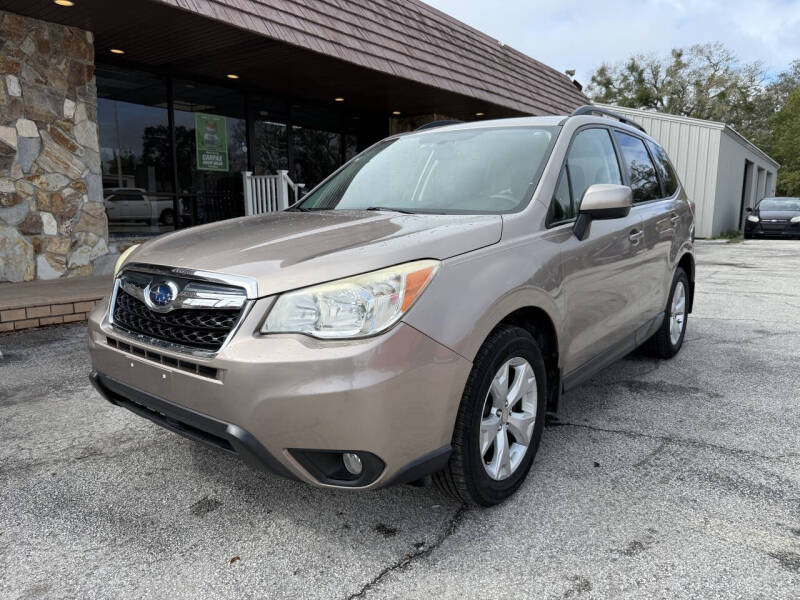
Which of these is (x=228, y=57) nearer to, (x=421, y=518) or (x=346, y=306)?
(x=346, y=306)

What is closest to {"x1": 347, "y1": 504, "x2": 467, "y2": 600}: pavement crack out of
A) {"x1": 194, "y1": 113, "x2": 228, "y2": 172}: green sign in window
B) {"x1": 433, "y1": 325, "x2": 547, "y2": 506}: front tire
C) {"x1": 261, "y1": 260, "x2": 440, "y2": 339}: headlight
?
{"x1": 433, "y1": 325, "x2": 547, "y2": 506}: front tire

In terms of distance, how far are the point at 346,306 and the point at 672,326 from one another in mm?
3460

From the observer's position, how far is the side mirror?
109 inches

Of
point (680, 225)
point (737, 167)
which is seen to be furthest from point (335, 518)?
point (737, 167)

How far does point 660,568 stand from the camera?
6.75ft

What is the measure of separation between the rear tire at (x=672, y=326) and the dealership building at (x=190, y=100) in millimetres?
5144

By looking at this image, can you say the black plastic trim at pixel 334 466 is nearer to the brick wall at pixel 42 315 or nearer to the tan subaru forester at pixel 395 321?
the tan subaru forester at pixel 395 321

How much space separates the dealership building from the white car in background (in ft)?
0.06

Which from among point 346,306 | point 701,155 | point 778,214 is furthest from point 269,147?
point 778,214

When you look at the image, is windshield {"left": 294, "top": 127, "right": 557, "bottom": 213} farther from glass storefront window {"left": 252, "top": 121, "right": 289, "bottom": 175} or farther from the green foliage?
the green foliage

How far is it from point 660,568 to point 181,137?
30.9ft

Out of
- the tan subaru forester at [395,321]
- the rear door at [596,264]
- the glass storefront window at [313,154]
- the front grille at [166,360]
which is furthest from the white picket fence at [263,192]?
the front grille at [166,360]

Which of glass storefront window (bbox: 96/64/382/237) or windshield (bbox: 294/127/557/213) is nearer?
windshield (bbox: 294/127/557/213)

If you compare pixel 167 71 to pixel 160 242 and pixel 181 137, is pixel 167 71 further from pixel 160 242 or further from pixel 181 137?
pixel 160 242
